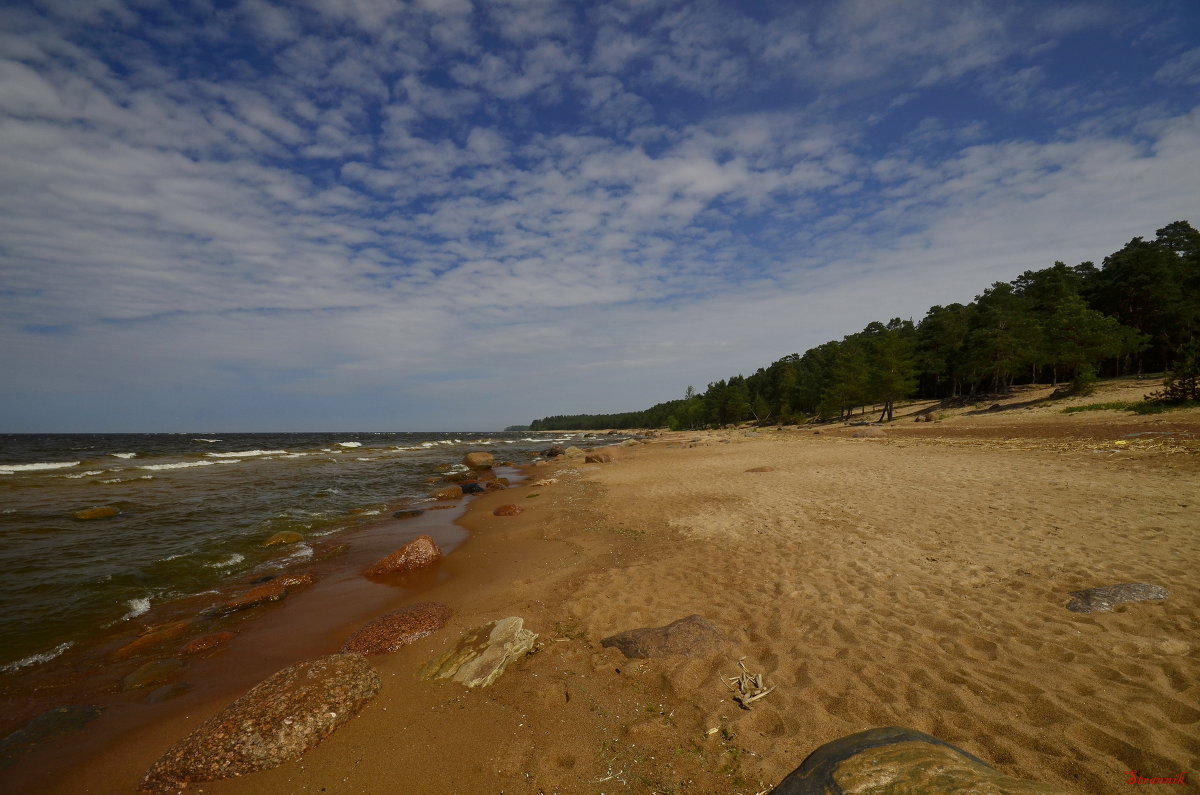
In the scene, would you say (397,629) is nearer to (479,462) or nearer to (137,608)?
(137,608)

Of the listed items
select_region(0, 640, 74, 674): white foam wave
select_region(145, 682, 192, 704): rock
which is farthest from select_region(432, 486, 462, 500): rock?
select_region(145, 682, 192, 704): rock

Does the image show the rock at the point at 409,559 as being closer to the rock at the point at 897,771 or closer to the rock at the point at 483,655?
the rock at the point at 483,655

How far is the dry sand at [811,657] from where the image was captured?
12.5ft

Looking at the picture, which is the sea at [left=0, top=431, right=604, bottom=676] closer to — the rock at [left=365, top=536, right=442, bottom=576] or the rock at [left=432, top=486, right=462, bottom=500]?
the rock at [left=432, top=486, right=462, bottom=500]

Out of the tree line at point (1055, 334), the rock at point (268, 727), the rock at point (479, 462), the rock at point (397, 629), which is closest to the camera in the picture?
the rock at point (268, 727)

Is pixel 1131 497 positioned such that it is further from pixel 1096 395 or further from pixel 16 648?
pixel 1096 395

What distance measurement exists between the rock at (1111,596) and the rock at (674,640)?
4698mm

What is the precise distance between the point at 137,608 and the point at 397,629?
19.6 feet

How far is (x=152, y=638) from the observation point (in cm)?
724

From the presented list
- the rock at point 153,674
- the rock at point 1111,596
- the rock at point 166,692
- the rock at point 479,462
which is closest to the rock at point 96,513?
the rock at point 153,674

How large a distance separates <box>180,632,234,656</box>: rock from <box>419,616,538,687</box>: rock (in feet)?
13.4

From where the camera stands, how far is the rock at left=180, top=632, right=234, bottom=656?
272 inches

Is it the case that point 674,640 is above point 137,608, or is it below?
above

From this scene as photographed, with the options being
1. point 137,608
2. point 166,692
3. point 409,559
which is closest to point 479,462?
point 409,559
